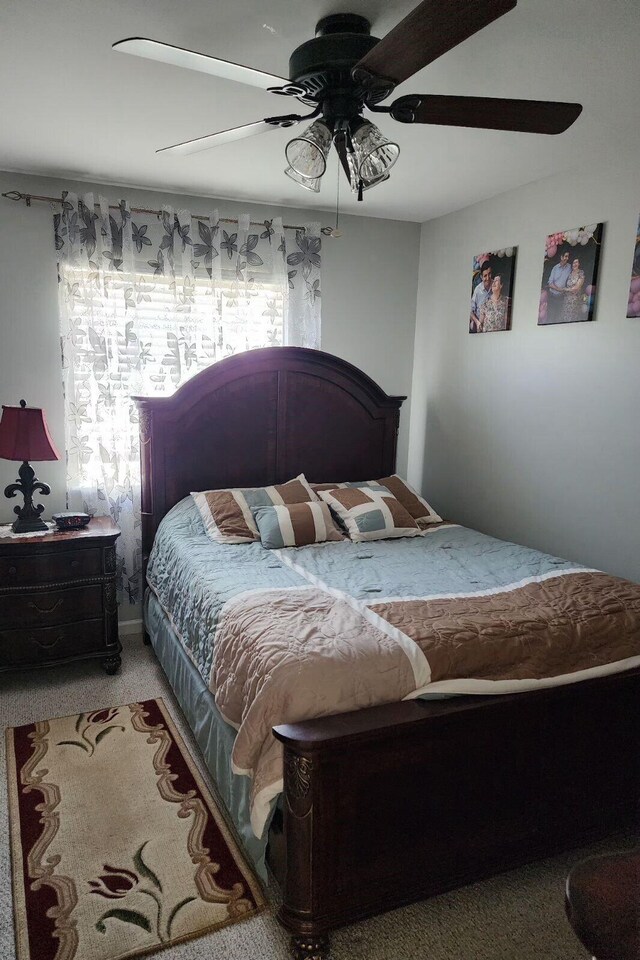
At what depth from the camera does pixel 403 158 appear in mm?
2906

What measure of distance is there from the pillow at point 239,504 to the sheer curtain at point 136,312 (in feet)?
2.01

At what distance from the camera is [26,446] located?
2967 mm

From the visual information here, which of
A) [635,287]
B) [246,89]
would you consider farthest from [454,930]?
[246,89]

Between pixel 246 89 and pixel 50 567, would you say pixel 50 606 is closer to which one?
pixel 50 567

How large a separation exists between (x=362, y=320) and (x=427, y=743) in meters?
3.02

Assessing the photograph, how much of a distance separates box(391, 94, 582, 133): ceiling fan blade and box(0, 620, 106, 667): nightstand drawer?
262 centimetres

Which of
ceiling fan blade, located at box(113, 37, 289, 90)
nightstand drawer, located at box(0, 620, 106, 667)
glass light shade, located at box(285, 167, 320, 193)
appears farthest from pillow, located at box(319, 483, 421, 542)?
ceiling fan blade, located at box(113, 37, 289, 90)

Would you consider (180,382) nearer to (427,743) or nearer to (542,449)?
(542,449)

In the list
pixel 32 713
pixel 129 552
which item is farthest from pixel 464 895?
pixel 129 552

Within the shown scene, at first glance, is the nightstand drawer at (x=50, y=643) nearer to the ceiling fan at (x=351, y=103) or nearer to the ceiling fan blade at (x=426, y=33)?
the ceiling fan at (x=351, y=103)

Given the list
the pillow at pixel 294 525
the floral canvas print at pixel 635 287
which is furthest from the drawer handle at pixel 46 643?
the floral canvas print at pixel 635 287

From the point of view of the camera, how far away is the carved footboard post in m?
1.53

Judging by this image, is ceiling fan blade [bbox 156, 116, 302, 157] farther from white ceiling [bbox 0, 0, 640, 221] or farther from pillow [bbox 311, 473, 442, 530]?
pillow [bbox 311, 473, 442, 530]

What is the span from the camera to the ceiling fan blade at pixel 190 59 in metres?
1.45
